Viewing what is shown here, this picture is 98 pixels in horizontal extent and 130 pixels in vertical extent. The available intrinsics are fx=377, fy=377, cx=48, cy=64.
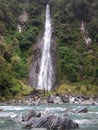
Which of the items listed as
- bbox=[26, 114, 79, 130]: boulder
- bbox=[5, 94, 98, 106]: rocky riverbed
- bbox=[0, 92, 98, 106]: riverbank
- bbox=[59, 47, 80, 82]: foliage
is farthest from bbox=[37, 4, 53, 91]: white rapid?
bbox=[26, 114, 79, 130]: boulder

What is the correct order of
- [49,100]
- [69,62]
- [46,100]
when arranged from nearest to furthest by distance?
[49,100] → [46,100] → [69,62]

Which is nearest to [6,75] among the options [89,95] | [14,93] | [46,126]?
[14,93]

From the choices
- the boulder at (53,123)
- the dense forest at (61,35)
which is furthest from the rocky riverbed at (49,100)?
the boulder at (53,123)

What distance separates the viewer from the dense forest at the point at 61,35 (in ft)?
354

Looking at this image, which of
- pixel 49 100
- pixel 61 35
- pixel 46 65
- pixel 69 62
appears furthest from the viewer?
pixel 61 35

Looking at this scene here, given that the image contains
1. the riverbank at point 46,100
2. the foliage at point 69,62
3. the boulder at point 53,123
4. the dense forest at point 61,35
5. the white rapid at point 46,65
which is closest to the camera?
the boulder at point 53,123

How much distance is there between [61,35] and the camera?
390ft

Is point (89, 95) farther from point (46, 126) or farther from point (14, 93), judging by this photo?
point (46, 126)

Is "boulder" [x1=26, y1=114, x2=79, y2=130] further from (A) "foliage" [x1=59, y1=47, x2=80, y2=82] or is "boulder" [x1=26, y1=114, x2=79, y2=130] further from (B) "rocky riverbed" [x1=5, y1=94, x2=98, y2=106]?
(A) "foliage" [x1=59, y1=47, x2=80, y2=82]

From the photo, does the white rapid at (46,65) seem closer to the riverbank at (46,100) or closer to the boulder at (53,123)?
the riverbank at (46,100)

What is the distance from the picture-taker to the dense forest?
10788 centimetres

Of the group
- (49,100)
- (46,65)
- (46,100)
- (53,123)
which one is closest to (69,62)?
(46,65)

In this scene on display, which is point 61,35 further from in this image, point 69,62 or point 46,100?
point 46,100

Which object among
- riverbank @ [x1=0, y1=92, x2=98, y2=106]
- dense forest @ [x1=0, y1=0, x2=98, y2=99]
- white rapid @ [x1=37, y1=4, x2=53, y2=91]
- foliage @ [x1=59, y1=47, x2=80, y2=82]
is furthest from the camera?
foliage @ [x1=59, y1=47, x2=80, y2=82]
